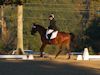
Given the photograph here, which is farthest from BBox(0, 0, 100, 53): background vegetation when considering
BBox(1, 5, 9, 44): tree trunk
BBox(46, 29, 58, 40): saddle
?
BBox(46, 29, 58, 40): saddle

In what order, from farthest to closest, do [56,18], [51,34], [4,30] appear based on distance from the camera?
[56,18], [4,30], [51,34]

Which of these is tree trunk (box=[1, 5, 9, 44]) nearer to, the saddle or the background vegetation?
the background vegetation

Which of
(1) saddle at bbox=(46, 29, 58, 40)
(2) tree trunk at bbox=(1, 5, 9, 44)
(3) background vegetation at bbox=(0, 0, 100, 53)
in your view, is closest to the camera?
(1) saddle at bbox=(46, 29, 58, 40)

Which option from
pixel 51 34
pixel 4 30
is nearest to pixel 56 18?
pixel 4 30

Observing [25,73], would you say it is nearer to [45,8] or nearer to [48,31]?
[48,31]

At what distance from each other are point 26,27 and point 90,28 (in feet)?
24.8

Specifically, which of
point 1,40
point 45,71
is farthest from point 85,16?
point 45,71

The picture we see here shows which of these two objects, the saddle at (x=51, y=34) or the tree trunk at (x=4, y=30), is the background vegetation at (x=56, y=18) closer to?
the tree trunk at (x=4, y=30)

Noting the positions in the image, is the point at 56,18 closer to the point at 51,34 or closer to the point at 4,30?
the point at 4,30

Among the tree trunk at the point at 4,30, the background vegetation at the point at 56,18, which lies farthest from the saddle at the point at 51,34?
the background vegetation at the point at 56,18

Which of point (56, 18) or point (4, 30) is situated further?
point (56, 18)

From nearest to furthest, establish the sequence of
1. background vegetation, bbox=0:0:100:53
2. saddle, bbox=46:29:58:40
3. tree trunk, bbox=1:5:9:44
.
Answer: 1. saddle, bbox=46:29:58:40
2. tree trunk, bbox=1:5:9:44
3. background vegetation, bbox=0:0:100:53

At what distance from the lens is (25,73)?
56.5 feet

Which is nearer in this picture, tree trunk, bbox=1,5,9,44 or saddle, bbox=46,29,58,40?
saddle, bbox=46,29,58,40
